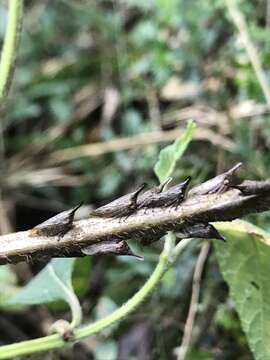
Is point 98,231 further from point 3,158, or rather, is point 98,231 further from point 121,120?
point 3,158

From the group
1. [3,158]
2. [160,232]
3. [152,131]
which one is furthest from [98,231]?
[3,158]

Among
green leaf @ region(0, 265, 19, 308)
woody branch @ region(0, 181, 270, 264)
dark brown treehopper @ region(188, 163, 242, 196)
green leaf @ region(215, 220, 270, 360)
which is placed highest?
dark brown treehopper @ region(188, 163, 242, 196)

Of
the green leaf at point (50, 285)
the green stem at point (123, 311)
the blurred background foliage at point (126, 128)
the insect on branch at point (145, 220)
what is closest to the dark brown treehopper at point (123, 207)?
the insect on branch at point (145, 220)

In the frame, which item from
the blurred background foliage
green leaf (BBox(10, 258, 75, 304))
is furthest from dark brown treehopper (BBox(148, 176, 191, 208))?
the blurred background foliage

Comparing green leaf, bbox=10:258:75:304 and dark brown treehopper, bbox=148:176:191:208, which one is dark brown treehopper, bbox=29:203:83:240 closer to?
dark brown treehopper, bbox=148:176:191:208

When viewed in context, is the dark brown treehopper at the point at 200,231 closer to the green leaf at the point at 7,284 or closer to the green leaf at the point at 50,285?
the green leaf at the point at 50,285

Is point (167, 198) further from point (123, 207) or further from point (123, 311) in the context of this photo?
point (123, 311)
